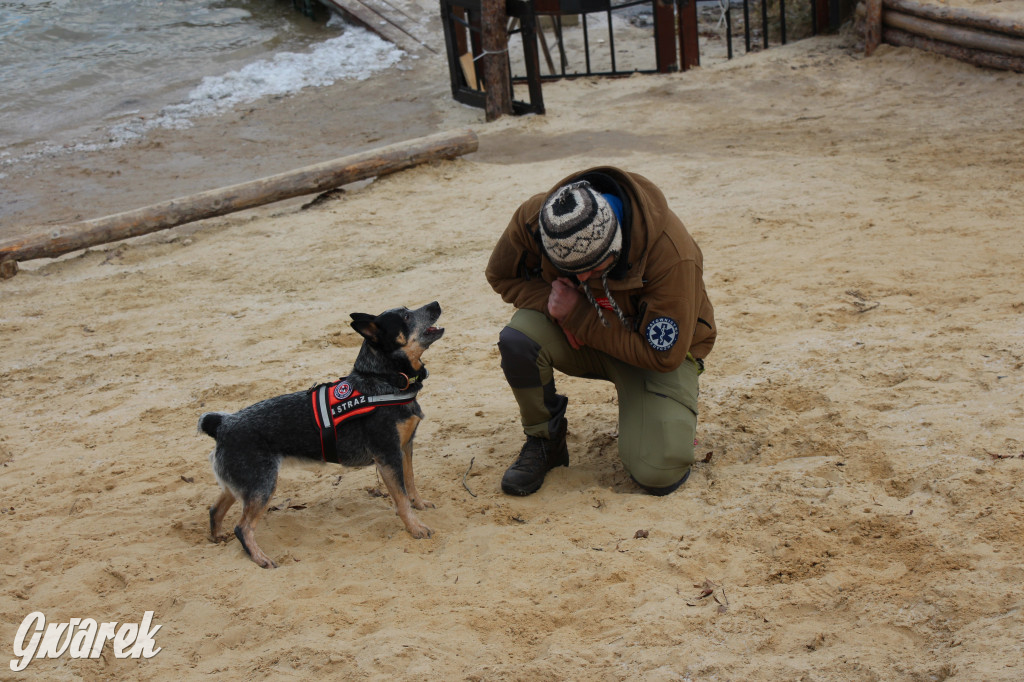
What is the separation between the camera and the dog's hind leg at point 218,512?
3955mm

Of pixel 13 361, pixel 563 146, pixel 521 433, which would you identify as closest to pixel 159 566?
pixel 521 433

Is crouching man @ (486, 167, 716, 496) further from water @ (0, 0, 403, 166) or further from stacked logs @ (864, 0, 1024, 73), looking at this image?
water @ (0, 0, 403, 166)

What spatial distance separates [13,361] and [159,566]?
3494 millimetres

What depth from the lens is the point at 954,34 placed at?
11031mm

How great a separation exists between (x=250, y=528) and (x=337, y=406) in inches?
25.9

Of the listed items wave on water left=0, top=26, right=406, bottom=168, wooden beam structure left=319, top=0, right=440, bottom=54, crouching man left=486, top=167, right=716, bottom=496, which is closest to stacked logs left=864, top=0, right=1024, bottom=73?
wooden beam structure left=319, top=0, right=440, bottom=54

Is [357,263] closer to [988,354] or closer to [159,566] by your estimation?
[159,566]

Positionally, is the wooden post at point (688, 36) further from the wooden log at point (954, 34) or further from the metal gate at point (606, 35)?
the wooden log at point (954, 34)

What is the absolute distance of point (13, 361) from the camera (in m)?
6.33

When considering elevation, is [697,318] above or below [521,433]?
above

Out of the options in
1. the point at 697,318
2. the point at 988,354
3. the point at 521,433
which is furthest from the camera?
the point at 521,433

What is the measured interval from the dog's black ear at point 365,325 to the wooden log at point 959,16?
974cm

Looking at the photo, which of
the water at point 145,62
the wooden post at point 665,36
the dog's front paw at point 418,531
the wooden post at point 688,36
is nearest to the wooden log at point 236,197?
the wooden post at point 665,36

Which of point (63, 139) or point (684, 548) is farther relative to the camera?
point (63, 139)
